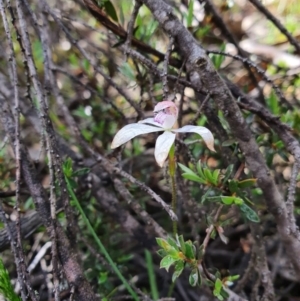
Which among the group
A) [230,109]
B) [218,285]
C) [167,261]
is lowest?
[218,285]

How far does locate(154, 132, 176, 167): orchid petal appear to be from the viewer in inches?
30.5

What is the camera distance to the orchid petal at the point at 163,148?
773 mm

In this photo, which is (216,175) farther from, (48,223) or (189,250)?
(48,223)

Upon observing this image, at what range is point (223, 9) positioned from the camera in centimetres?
164

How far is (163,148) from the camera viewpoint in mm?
783

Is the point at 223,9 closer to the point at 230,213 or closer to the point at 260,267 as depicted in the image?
the point at 230,213

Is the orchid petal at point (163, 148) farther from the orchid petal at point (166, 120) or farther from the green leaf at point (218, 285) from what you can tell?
the green leaf at point (218, 285)

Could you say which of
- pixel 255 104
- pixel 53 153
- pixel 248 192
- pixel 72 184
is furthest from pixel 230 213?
pixel 53 153

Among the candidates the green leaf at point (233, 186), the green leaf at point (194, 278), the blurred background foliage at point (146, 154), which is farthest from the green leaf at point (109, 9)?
the green leaf at point (194, 278)

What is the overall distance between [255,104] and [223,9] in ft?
1.99

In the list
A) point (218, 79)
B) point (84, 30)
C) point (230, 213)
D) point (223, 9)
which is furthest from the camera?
point (84, 30)

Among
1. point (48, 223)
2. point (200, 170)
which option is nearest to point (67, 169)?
point (48, 223)

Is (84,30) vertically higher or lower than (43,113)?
higher

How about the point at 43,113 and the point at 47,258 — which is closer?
the point at 43,113
